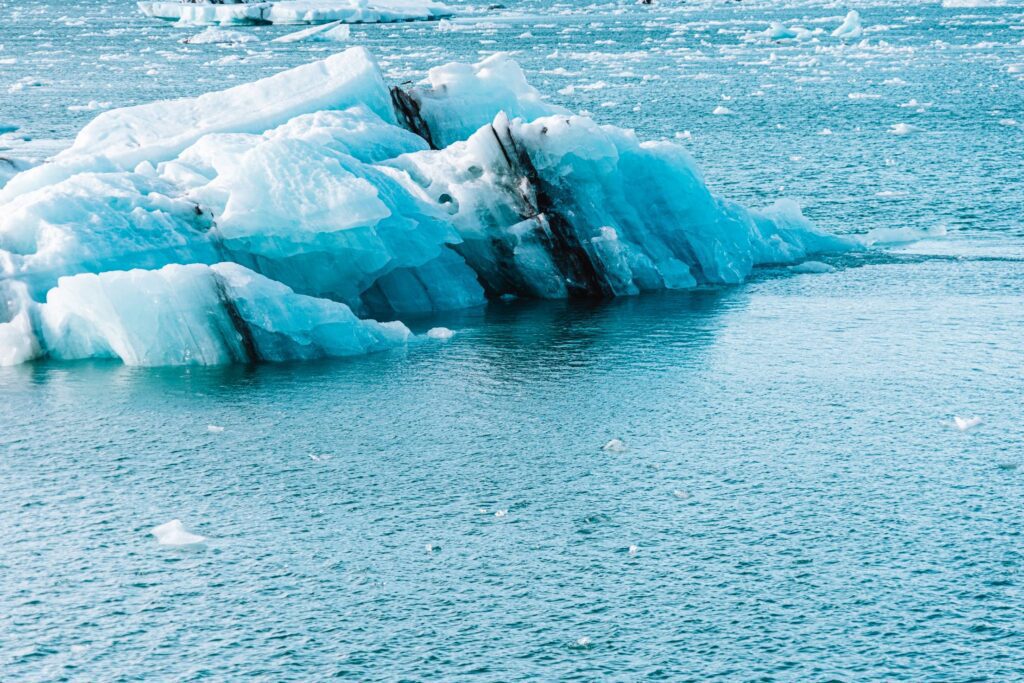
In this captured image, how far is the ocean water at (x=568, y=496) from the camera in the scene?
745cm

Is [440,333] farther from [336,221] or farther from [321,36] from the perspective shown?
[321,36]

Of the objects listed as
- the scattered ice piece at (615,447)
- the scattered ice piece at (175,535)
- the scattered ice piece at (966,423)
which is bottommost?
the scattered ice piece at (966,423)

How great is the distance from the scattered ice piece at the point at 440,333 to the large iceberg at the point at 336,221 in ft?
1.46

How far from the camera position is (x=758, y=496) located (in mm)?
9570

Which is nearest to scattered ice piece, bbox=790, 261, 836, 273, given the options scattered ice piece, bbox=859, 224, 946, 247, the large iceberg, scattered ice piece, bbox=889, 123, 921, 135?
the large iceberg

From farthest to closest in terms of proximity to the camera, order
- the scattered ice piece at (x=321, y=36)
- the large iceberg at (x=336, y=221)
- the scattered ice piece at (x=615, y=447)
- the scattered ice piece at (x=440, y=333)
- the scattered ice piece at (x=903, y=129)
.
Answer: the scattered ice piece at (x=321, y=36) < the scattered ice piece at (x=903, y=129) < the scattered ice piece at (x=440, y=333) < the large iceberg at (x=336, y=221) < the scattered ice piece at (x=615, y=447)

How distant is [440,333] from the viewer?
14398 millimetres

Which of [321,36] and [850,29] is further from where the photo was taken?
[321,36]

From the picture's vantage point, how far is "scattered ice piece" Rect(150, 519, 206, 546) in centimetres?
881

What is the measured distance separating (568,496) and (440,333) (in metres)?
5.07

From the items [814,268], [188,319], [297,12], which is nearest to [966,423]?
[814,268]

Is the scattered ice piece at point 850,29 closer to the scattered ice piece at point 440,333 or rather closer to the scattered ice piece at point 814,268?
the scattered ice piece at point 814,268

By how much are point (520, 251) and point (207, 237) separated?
3753mm

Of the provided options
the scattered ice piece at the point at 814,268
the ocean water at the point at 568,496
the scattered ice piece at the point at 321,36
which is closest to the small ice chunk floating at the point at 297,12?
the scattered ice piece at the point at 321,36
